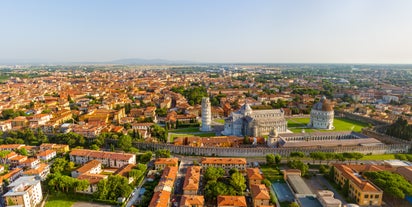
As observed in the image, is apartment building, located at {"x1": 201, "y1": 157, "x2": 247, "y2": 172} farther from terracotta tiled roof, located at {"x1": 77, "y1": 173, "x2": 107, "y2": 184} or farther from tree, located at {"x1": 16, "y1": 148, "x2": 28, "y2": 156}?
tree, located at {"x1": 16, "y1": 148, "x2": 28, "y2": 156}

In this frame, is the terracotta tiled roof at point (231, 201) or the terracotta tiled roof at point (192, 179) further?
the terracotta tiled roof at point (192, 179)

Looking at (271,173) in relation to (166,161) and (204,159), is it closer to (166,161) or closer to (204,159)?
(204,159)

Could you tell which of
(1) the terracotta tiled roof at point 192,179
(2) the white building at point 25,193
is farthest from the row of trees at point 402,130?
(2) the white building at point 25,193

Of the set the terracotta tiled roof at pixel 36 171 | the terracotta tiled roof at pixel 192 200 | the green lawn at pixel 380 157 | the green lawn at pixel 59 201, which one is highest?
the terracotta tiled roof at pixel 192 200

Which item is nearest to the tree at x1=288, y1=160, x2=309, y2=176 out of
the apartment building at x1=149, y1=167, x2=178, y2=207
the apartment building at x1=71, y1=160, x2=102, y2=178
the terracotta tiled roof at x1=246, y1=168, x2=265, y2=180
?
the terracotta tiled roof at x1=246, y1=168, x2=265, y2=180

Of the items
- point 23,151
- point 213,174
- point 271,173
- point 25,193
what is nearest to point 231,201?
point 213,174

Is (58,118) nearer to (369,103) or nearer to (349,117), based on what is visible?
(349,117)

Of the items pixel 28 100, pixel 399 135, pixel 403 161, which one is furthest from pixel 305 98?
pixel 28 100

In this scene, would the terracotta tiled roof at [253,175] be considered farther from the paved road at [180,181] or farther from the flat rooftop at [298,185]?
the paved road at [180,181]
